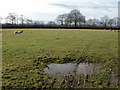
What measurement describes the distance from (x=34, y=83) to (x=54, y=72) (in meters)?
1.35

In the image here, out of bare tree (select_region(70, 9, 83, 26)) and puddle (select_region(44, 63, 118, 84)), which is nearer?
puddle (select_region(44, 63, 118, 84))

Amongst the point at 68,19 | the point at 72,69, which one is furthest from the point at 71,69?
the point at 68,19

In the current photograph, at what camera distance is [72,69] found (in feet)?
19.9

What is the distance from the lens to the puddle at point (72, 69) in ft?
18.1

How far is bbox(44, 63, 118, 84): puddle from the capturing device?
550cm

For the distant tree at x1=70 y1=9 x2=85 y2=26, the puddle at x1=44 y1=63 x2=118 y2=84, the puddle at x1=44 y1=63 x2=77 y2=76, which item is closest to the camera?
the puddle at x1=44 y1=63 x2=118 y2=84

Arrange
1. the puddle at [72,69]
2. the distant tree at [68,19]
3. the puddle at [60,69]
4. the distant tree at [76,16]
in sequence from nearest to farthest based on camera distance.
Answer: the puddle at [72,69] < the puddle at [60,69] < the distant tree at [76,16] < the distant tree at [68,19]

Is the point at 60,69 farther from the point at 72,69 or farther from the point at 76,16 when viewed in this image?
the point at 76,16

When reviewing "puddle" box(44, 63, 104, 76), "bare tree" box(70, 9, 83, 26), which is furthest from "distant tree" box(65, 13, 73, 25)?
"puddle" box(44, 63, 104, 76)

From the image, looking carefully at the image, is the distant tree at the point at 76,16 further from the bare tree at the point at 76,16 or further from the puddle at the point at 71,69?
the puddle at the point at 71,69

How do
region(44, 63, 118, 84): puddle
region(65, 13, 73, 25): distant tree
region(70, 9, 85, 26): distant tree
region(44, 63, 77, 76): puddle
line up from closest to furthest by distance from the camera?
region(44, 63, 118, 84): puddle, region(44, 63, 77, 76): puddle, region(70, 9, 85, 26): distant tree, region(65, 13, 73, 25): distant tree

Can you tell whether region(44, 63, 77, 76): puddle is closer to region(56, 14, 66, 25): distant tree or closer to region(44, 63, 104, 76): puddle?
region(44, 63, 104, 76): puddle

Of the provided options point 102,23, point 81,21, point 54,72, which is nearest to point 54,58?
point 54,72

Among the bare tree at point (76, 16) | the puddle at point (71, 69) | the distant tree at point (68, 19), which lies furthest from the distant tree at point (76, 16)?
the puddle at point (71, 69)
